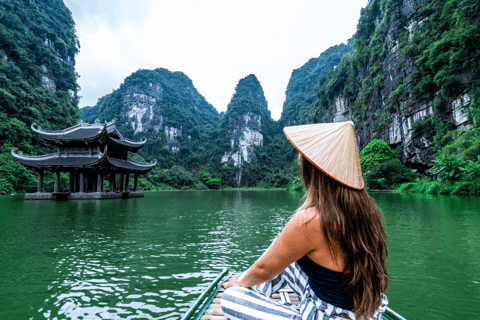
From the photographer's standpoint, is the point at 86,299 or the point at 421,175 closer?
the point at 86,299

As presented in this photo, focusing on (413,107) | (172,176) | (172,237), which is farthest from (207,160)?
(172,237)

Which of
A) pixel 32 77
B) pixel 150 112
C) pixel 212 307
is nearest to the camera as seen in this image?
pixel 212 307

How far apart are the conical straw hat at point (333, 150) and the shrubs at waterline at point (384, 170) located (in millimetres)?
27318

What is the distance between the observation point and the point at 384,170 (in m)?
25.1

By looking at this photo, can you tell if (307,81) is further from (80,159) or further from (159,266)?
(159,266)

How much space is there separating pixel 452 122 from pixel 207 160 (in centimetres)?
6569

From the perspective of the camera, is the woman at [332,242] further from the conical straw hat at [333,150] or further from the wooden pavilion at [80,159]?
the wooden pavilion at [80,159]

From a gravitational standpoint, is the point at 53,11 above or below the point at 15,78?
above

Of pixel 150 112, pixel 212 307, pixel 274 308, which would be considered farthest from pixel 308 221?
pixel 150 112

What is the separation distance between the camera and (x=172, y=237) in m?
5.88

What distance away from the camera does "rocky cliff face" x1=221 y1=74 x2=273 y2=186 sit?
256ft

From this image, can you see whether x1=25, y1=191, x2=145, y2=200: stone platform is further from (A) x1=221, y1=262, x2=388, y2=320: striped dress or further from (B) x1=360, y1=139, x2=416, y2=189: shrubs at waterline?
(B) x1=360, y1=139, x2=416, y2=189: shrubs at waterline

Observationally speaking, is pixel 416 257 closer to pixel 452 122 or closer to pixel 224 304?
pixel 224 304

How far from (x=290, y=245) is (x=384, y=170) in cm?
2804
